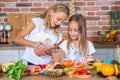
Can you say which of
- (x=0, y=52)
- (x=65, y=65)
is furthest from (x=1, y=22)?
(x=65, y=65)

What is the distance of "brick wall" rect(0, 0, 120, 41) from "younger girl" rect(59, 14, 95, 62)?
Result: 1324mm

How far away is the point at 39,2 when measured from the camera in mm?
3809

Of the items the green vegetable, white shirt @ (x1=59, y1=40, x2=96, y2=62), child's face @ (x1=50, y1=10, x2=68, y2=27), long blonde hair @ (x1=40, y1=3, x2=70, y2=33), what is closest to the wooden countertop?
white shirt @ (x1=59, y1=40, x2=96, y2=62)

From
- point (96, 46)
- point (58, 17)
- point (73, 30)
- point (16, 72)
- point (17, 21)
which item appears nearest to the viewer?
point (16, 72)

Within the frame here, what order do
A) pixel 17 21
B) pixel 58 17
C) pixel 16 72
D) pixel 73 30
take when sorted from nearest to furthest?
pixel 16 72 → pixel 58 17 → pixel 73 30 → pixel 17 21

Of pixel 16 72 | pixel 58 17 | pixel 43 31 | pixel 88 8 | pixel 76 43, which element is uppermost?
pixel 88 8

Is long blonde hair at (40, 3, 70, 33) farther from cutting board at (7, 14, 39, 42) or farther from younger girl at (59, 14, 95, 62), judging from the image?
cutting board at (7, 14, 39, 42)

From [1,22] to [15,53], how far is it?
23.0 inches

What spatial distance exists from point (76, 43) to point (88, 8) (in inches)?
56.1

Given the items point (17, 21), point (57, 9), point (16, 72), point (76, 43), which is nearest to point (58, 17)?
point (57, 9)

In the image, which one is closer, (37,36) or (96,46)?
(37,36)

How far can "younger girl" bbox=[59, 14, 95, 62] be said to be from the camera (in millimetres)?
2399

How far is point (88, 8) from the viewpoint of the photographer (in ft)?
12.5

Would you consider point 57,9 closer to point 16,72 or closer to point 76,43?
point 76,43
